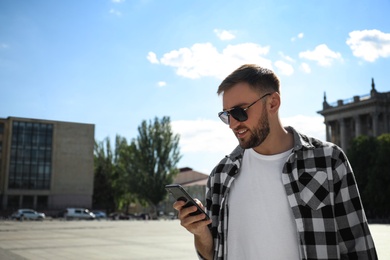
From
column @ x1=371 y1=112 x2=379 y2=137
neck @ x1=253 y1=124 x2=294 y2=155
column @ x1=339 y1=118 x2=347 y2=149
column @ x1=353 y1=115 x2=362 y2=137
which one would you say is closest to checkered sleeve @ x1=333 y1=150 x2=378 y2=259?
neck @ x1=253 y1=124 x2=294 y2=155

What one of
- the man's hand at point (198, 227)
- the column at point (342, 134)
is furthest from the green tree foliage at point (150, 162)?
the man's hand at point (198, 227)

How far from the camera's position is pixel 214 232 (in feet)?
8.79

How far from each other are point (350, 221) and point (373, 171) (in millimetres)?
50593

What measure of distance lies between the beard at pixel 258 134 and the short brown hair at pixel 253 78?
175mm

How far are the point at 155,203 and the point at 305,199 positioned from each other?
63007mm

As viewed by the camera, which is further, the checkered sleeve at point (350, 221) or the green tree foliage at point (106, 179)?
the green tree foliage at point (106, 179)

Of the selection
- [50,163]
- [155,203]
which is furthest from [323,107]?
[50,163]

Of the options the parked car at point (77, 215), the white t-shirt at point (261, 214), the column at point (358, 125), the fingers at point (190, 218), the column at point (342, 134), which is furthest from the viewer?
the column at point (342, 134)

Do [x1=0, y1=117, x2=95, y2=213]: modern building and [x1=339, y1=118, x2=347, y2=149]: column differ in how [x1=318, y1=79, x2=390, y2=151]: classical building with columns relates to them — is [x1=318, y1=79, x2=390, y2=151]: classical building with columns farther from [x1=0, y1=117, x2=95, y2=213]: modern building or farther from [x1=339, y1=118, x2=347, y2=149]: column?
[x1=0, y1=117, x2=95, y2=213]: modern building

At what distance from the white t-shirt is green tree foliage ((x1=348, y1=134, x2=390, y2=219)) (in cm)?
4971

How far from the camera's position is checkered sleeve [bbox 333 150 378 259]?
216cm

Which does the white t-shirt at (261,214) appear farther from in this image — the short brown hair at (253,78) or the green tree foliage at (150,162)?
the green tree foliage at (150,162)

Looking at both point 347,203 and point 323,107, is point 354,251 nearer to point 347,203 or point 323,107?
point 347,203

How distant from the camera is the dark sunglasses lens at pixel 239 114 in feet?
8.17
